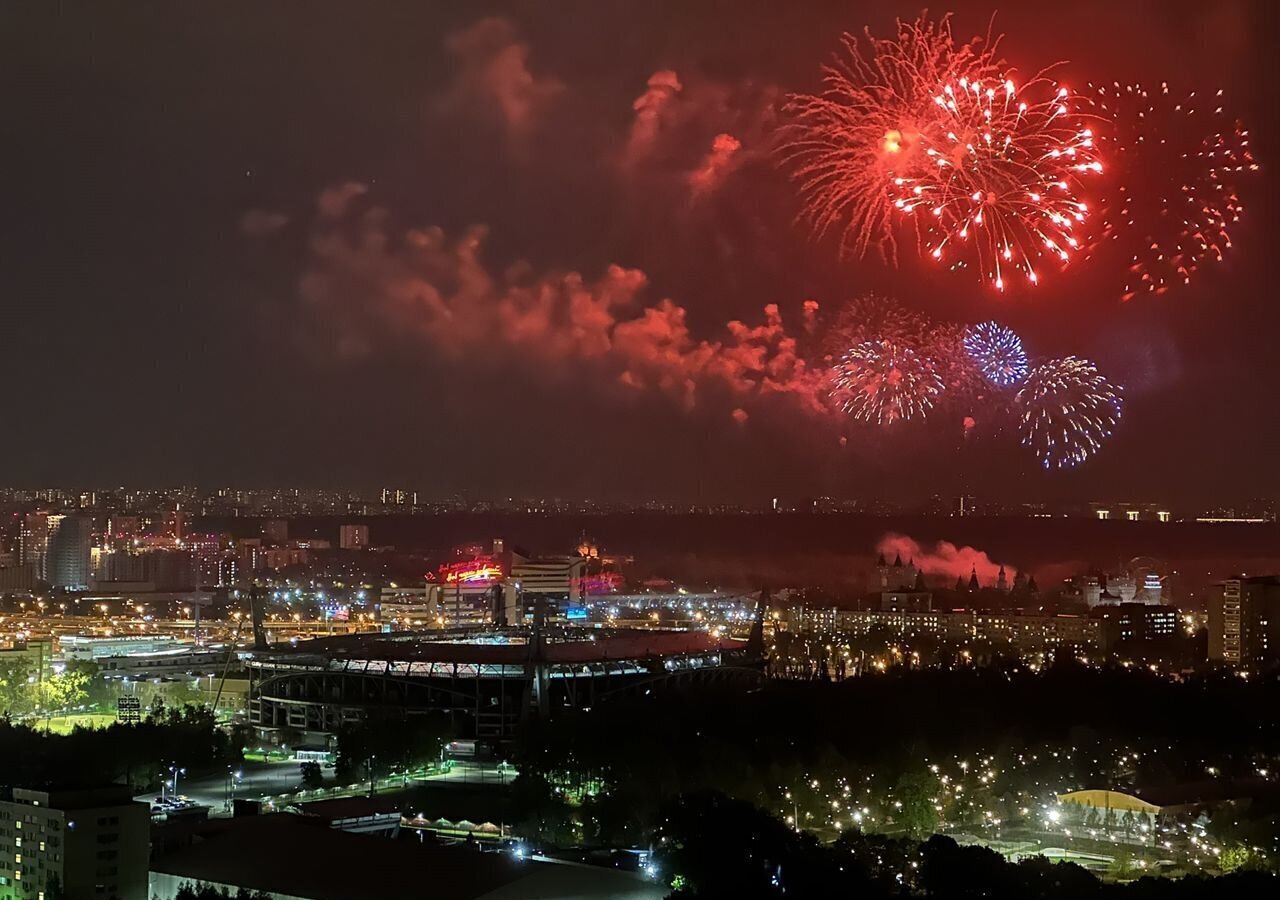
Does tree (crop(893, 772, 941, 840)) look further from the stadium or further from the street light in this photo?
the street light

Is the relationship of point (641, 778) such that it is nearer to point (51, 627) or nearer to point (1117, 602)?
point (51, 627)

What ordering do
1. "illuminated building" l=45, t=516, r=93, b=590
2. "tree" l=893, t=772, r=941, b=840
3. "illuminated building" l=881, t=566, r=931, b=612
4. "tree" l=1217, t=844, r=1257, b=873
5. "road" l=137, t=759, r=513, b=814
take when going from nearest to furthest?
"tree" l=1217, t=844, r=1257, b=873, "tree" l=893, t=772, r=941, b=840, "road" l=137, t=759, r=513, b=814, "illuminated building" l=881, t=566, r=931, b=612, "illuminated building" l=45, t=516, r=93, b=590

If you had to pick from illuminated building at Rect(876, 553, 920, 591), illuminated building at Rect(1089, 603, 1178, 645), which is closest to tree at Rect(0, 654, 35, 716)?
illuminated building at Rect(1089, 603, 1178, 645)

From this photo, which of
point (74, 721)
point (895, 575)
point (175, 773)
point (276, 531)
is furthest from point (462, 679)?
point (276, 531)

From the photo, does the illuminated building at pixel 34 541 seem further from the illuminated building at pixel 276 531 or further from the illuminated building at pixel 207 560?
the illuminated building at pixel 276 531

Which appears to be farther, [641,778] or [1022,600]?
[1022,600]

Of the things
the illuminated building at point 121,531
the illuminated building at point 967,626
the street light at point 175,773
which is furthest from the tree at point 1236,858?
the illuminated building at point 121,531

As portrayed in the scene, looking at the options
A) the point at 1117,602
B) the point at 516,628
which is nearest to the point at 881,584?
the point at 1117,602
